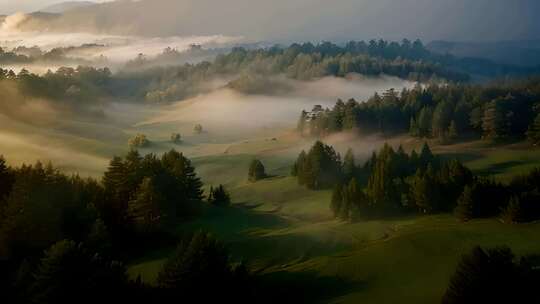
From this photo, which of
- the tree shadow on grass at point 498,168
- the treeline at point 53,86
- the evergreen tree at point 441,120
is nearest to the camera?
the tree shadow on grass at point 498,168

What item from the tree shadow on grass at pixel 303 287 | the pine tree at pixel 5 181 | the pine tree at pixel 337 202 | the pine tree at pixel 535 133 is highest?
the pine tree at pixel 5 181

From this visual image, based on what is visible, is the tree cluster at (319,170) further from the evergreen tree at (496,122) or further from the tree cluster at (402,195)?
the evergreen tree at (496,122)

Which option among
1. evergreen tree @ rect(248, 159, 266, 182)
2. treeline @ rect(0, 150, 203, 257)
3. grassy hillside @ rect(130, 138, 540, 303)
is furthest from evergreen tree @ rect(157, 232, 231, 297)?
evergreen tree @ rect(248, 159, 266, 182)

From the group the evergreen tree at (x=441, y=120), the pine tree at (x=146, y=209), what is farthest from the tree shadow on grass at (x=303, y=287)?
the evergreen tree at (x=441, y=120)

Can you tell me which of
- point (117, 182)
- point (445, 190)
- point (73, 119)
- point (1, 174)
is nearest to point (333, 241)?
point (445, 190)

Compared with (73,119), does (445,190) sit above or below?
below

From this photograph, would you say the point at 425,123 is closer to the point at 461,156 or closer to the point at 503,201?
the point at 461,156

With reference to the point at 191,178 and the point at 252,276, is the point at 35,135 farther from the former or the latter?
the point at 252,276

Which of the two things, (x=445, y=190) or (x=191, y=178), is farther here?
(x=191, y=178)
